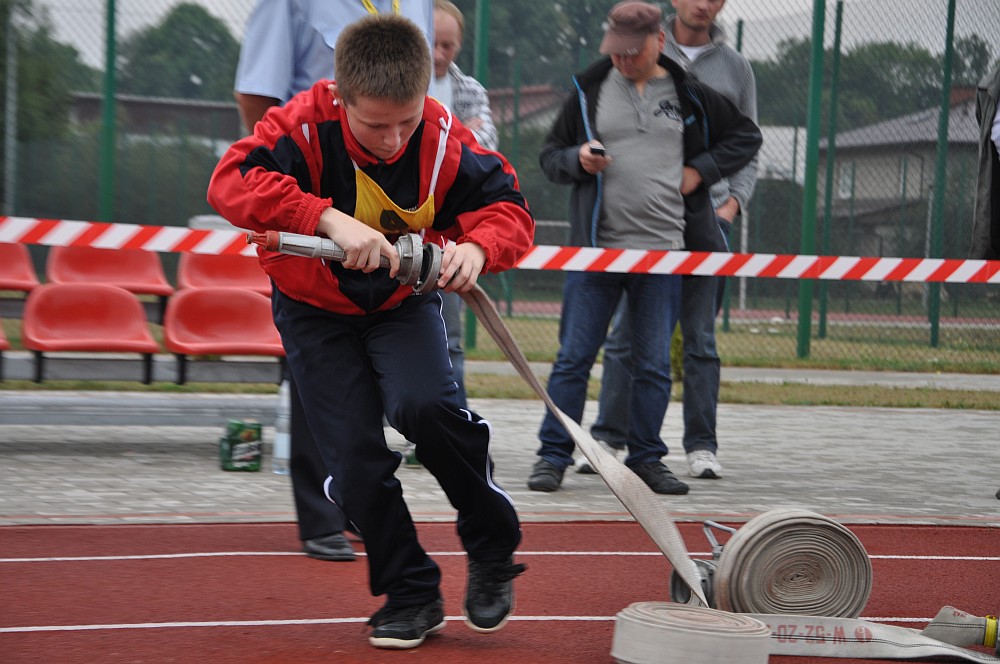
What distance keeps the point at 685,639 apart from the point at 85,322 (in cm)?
504

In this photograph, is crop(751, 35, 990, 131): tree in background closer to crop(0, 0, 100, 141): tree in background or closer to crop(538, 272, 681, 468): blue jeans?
crop(0, 0, 100, 141): tree in background

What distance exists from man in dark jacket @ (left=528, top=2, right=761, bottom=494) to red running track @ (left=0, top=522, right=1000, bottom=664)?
855 mm

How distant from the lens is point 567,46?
1295cm

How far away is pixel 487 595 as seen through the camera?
11.9 feet

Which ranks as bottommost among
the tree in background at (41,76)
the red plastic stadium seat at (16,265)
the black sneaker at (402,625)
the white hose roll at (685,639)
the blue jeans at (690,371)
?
the black sneaker at (402,625)

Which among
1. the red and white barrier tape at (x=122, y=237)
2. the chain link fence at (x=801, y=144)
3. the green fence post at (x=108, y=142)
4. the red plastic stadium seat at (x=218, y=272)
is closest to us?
the red and white barrier tape at (x=122, y=237)

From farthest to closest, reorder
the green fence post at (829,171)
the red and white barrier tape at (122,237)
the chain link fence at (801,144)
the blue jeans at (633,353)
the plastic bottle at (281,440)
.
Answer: the green fence post at (829,171) < the chain link fence at (801,144) < the red and white barrier tape at (122,237) < the plastic bottle at (281,440) < the blue jeans at (633,353)

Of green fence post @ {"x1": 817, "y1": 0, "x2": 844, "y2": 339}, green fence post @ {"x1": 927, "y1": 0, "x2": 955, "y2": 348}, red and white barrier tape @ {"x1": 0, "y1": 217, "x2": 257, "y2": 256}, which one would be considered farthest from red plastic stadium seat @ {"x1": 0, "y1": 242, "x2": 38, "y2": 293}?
green fence post @ {"x1": 927, "y1": 0, "x2": 955, "y2": 348}

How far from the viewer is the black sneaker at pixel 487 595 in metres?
3.62

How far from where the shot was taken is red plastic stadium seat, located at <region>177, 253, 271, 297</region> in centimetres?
836

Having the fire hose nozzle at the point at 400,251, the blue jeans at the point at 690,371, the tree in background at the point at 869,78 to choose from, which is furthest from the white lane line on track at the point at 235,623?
the tree in background at the point at 869,78

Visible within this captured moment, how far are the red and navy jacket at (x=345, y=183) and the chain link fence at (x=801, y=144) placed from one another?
8566 mm

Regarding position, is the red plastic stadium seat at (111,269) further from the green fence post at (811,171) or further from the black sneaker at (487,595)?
the green fence post at (811,171)

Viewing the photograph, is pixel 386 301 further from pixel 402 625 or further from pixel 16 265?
pixel 16 265
